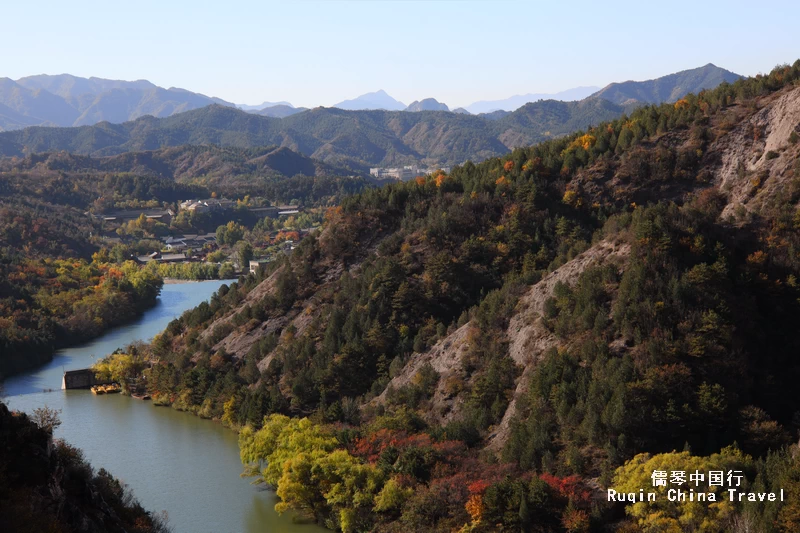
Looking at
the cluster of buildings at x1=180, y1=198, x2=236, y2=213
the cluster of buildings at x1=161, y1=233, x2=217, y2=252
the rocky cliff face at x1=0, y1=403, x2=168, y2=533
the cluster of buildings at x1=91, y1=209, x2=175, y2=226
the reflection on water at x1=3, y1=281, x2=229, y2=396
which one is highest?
the cluster of buildings at x1=180, y1=198, x2=236, y2=213

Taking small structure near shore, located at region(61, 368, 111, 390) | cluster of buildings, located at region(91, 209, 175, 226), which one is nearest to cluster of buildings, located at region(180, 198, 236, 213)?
cluster of buildings, located at region(91, 209, 175, 226)

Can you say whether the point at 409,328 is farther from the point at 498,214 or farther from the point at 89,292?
the point at 89,292

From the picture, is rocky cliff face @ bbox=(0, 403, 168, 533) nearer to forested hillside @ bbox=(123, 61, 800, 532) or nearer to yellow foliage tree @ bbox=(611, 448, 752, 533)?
forested hillside @ bbox=(123, 61, 800, 532)

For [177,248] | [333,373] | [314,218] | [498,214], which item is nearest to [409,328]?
[333,373]

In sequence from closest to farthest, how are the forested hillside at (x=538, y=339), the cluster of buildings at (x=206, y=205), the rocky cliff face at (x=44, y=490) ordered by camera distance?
the rocky cliff face at (x=44, y=490)
the forested hillside at (x=538, y=339)
the cluster of buildings at (x=206, y=205)

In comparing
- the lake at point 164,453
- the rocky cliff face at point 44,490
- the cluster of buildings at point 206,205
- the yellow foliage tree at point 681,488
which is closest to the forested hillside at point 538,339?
the yellow foliage tree at point 681,488

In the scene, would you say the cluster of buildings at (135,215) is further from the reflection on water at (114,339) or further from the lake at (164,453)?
the lake at (164,453)

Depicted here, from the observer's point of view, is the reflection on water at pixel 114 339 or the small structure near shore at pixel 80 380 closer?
the small structure near shore at pixel 80 380
